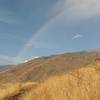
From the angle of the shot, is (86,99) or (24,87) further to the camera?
(24,87)

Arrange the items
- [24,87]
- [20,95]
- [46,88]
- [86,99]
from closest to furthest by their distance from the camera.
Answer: [86,99] < [46,88] < [20,95] < [24,87]

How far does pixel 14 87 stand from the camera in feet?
64.6

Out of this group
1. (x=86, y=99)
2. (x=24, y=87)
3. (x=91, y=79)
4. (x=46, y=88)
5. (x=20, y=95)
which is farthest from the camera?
(x=24, y=87)

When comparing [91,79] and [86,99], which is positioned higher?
[91,79]

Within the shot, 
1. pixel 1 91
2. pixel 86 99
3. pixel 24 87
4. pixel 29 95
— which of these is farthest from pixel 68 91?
pixel 1 91

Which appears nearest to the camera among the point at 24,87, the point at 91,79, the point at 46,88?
the point at 91,79

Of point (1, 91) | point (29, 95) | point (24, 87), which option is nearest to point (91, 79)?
point (29, 95)

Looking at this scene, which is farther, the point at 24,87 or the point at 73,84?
the point at 24,87

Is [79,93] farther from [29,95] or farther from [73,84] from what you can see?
[29,95]

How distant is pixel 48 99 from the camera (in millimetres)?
14789

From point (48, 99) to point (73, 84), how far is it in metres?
1.56

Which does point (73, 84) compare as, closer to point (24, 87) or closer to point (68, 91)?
point (68, 91)

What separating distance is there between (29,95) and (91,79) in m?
3.96

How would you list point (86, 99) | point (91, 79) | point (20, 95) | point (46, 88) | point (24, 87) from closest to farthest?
point (86, 99)
point (91, 79)
point (46, 88)
point (20, 95)
point (24, 87)
